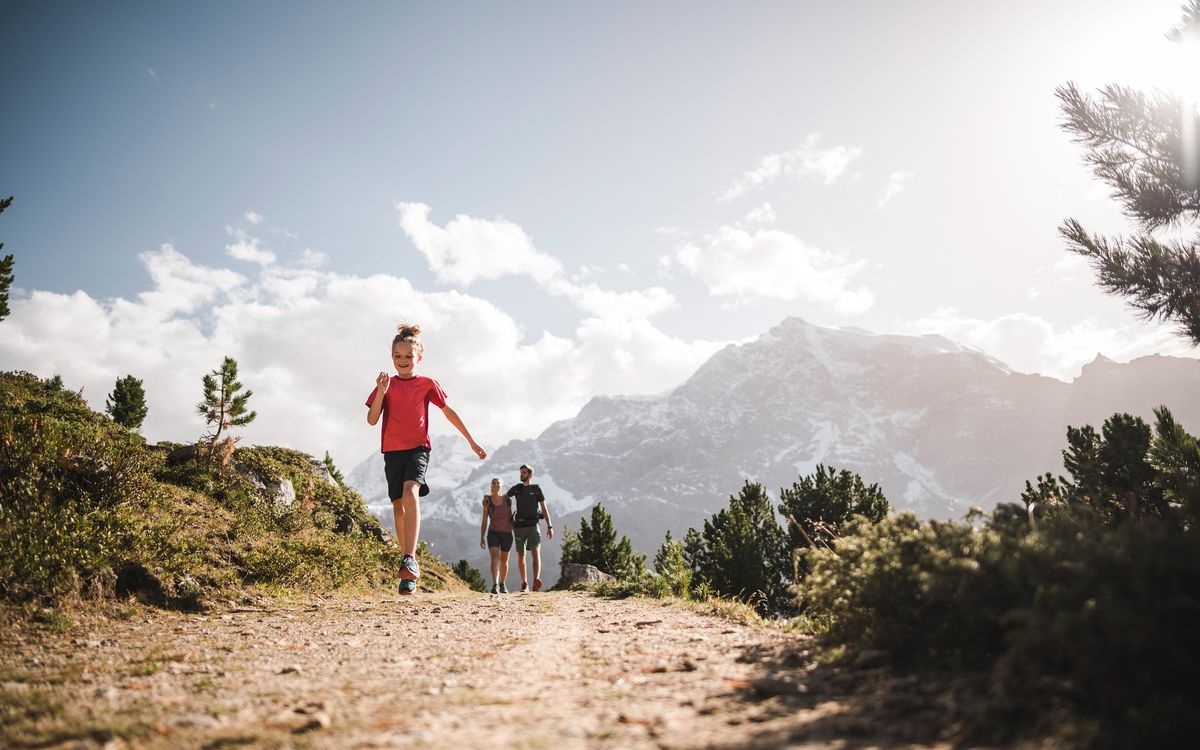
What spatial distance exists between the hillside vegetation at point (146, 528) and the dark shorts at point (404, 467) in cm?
207

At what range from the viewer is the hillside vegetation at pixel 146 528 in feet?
16.4

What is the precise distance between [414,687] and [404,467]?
4564mm

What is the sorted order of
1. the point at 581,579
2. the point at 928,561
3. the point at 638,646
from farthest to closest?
1. the point at 581,579
2. the point at 638,646
3. the point at 928,561

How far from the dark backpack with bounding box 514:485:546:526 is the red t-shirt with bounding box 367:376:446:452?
251 inches

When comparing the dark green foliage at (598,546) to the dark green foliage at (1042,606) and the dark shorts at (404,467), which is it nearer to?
the dark shorts at (404,467)

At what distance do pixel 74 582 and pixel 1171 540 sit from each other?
738 cm

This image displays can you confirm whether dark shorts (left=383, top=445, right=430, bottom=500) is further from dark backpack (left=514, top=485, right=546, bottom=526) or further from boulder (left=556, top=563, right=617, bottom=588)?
boulder (left=556, top=563, right=617, bottom=588)

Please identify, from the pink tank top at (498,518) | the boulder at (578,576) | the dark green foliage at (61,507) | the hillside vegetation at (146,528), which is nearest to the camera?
the dark green foliage at (61,507)

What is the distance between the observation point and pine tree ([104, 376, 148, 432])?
25.8 m

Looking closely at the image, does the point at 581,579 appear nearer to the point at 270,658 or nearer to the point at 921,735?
the point at 270,658

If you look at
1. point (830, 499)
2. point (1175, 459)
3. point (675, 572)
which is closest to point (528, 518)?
point (675, 572)

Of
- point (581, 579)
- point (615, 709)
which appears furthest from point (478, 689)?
point (581, 579)

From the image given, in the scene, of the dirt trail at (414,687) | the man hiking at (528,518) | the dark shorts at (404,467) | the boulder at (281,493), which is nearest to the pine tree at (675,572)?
the man hiking at (528,518)

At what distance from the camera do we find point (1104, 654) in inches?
72.5
